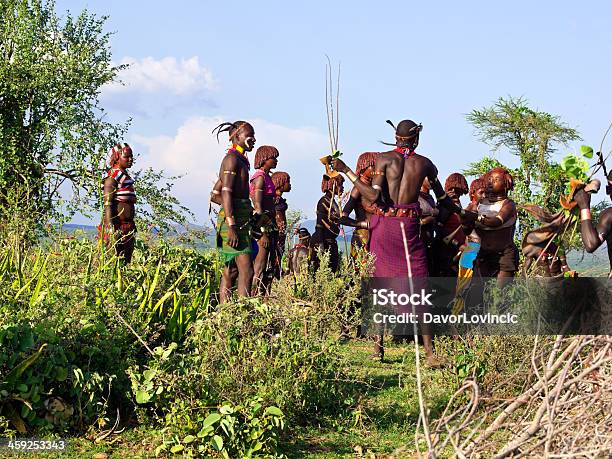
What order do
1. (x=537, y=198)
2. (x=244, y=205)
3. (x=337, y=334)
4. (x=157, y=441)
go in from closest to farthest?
(x=157, y=441) → (x=337, y=334) → (x=244, y=205) → (x=537, y=198)

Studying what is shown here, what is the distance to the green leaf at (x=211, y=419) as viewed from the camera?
552 centimetres

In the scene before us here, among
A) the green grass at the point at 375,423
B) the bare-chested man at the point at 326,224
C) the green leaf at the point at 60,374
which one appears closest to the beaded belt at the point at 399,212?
the green grass at the point at 375,423

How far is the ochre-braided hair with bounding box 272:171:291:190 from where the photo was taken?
503 inches

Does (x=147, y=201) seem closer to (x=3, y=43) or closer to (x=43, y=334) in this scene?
(x=3, y=43)

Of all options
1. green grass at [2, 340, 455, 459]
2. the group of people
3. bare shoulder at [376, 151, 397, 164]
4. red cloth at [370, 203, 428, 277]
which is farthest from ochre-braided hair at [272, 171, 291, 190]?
green grass at [2, 340, 455, 459]

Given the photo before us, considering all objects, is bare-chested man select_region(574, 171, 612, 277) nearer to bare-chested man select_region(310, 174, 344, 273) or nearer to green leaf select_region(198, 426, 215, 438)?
green leaf select_region(198, 426, 215, 438)

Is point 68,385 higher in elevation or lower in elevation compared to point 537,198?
lower

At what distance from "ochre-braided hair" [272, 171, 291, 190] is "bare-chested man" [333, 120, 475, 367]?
3.65 meters

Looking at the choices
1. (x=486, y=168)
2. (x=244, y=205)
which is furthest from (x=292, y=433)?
(x=486, y=168)

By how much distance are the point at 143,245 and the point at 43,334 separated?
6.59m

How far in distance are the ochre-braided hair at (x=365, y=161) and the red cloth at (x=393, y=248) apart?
1.71m

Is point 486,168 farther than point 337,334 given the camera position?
Yes

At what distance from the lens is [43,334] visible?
6172 mm

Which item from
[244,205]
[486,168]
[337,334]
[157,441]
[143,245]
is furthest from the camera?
[486,168]
